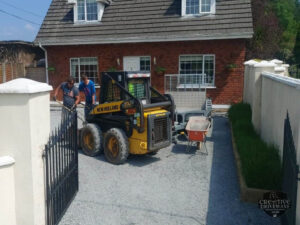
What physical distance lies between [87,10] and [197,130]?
11.6m

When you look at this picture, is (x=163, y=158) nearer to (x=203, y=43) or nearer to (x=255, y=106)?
(x=255, y=106)

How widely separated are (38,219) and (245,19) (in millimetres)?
12647

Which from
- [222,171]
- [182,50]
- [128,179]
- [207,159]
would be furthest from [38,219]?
[182,50]

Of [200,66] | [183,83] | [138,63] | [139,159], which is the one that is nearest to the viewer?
[139,159]

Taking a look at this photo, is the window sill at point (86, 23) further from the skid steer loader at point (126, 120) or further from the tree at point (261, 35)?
the tree at point (261, 35)

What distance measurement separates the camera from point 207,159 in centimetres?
739

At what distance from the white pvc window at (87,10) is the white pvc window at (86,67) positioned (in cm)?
215

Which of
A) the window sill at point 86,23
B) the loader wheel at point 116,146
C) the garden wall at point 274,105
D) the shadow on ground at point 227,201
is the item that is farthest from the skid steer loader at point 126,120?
the window sill at point 86,23

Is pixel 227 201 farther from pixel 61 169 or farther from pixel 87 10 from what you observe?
pixel 87 10

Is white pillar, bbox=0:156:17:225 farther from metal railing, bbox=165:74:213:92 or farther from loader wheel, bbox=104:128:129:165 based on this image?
metal railing, bbox=165:74:213:92

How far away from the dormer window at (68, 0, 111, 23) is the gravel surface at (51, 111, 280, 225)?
10809mm

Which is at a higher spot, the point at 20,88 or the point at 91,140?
the point at 20,88

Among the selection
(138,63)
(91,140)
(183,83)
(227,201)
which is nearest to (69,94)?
(91,140)

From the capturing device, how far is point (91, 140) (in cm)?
769
